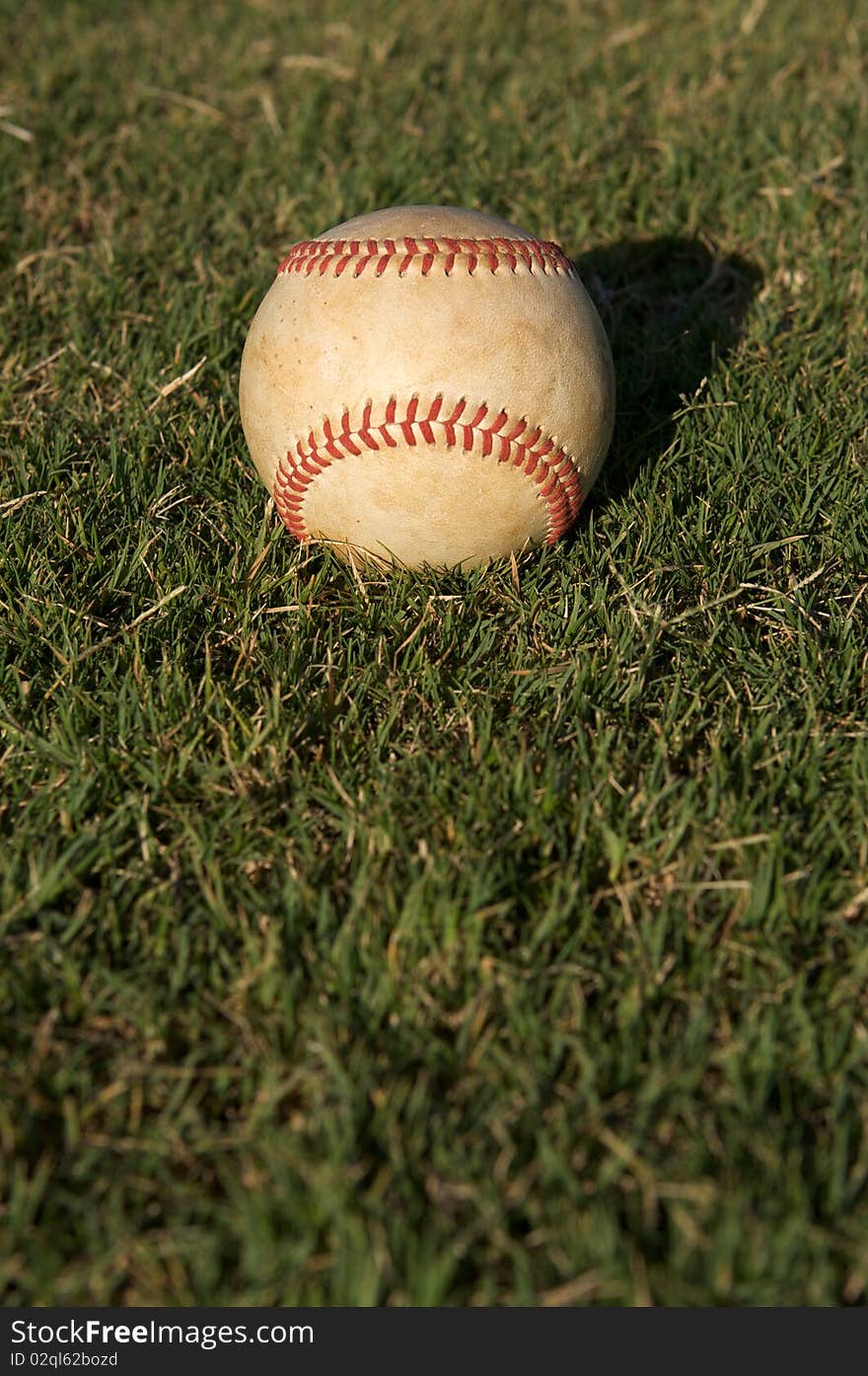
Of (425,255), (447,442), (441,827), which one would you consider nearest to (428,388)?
(447,442)

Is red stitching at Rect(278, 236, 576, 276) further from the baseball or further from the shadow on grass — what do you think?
the shadow on grass

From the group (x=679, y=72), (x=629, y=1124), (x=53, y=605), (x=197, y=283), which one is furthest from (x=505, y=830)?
(x=679, y=72)

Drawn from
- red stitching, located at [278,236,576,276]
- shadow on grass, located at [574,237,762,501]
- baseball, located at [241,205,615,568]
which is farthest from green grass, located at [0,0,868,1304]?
red stitching, located at [278,236,576,276]

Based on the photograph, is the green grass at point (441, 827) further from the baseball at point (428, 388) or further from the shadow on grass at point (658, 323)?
the baseball at point (428, 388)

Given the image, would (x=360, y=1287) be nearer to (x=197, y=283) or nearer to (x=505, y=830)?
(x=505, y=830)

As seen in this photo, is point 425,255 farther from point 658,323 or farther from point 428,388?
point 658,323
